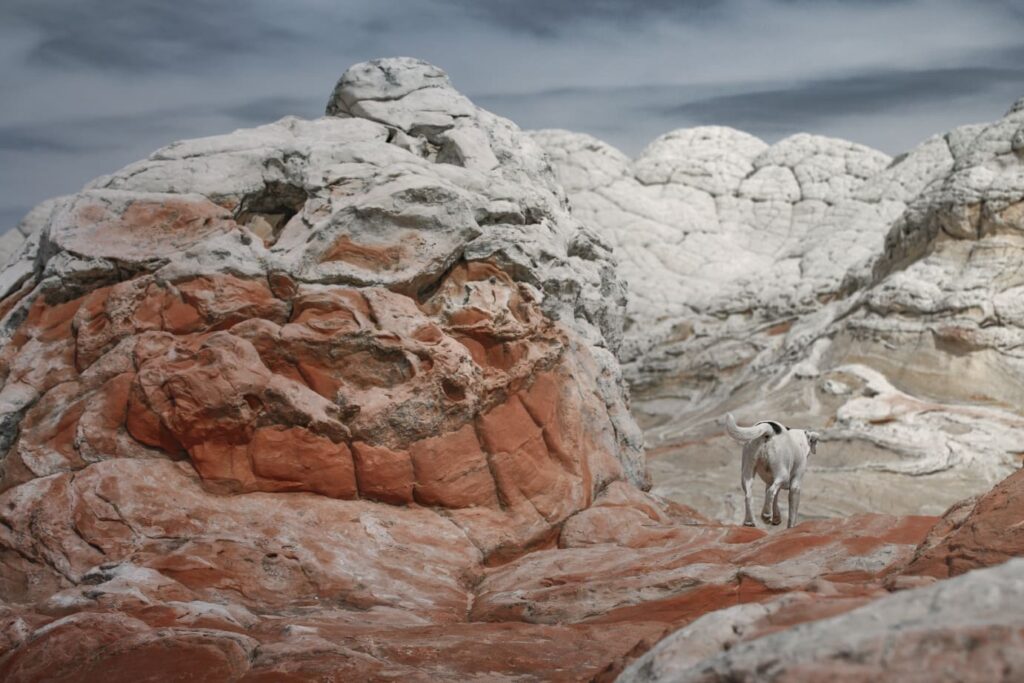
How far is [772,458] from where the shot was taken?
33.9 feet

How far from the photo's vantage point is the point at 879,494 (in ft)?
48.0

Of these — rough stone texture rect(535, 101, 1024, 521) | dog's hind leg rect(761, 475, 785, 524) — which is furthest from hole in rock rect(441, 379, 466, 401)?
rough stone texture rect(535, 101, 1024, 521)

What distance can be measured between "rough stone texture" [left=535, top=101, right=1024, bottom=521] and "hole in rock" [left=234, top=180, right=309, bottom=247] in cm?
693

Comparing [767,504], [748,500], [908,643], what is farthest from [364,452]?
[908,643]

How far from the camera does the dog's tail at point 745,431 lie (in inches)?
395

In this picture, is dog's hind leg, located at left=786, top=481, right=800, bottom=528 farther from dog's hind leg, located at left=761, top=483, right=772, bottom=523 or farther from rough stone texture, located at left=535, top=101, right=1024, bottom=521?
rough stone texture, located at left=535, top=101, right=1024, bottom=521

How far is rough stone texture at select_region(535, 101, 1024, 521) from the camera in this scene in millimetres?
15336

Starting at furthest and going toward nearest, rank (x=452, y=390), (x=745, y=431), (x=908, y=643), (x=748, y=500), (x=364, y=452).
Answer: (x=748, y=500) < (x=745, y=431) < (x=452, y=390) < (x=364, y=452) < (x=908, y=643)

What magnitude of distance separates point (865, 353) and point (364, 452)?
1227cm

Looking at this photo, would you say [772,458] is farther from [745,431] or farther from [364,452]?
[364,452]

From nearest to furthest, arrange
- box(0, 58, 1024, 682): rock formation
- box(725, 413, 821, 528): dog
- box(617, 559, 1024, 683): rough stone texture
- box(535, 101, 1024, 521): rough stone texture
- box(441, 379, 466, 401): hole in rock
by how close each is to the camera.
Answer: box(617, 559, 1024, 683): rough stone texture → box(0, 58, 1024, 682): rock formation → box(441, 379, 466, 401): hole in rock → box(725, 413, 821, 528): dog → box(535, 101, 1024, 521): rough stone texture

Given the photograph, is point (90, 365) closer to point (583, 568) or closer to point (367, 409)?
point (367, 409)

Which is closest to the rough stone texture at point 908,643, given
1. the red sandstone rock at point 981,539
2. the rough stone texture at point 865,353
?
the red sandstone rock at point 981,539

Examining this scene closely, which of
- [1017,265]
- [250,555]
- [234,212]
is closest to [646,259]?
[1017,265]
